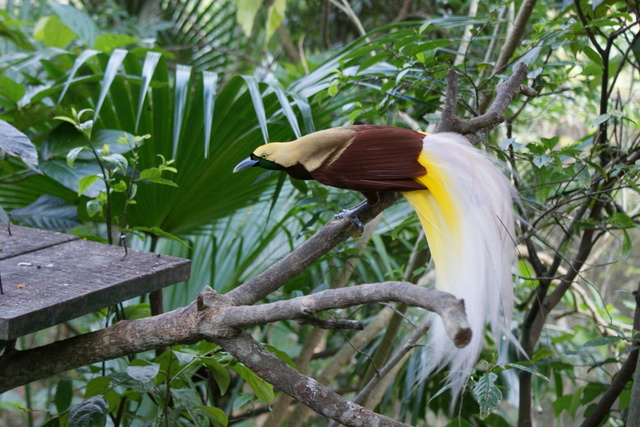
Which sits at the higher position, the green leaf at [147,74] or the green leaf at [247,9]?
the green leaf at [247,9]

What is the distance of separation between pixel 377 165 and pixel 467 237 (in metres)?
0.19

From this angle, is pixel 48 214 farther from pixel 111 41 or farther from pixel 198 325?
pixel 198 325

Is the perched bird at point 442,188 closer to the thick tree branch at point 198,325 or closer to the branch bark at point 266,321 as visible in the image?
the branch bark at point 266,321

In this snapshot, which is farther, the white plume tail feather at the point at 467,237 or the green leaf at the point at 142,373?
the green leaf at the point at 142,373

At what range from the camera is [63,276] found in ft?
3.58

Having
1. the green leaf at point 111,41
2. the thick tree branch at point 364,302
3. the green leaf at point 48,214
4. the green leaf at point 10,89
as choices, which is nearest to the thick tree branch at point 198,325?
the thick tree branch at point 364,302

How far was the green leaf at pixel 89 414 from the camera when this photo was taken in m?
1.15

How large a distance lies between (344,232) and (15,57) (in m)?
1.43

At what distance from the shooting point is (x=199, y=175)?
166cm

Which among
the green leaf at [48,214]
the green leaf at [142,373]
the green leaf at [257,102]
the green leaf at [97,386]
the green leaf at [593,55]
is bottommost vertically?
the green leaf at [97,386]

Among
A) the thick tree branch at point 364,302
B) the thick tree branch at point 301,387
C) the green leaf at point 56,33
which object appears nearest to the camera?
the thick tree branch at point 364,302

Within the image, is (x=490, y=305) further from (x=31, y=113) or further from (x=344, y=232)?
(x=31, y=113)

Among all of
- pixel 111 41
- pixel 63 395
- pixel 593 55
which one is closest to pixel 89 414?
pixel 63 395

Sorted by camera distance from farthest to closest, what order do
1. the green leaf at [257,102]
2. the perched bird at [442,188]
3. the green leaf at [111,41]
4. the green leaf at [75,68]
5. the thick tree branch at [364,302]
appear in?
the green leaf at [111,41], the green leaf at [75,68], the green leaf at [257,102], the perched bird at [442,188], the thick tree branch at [364,302]
